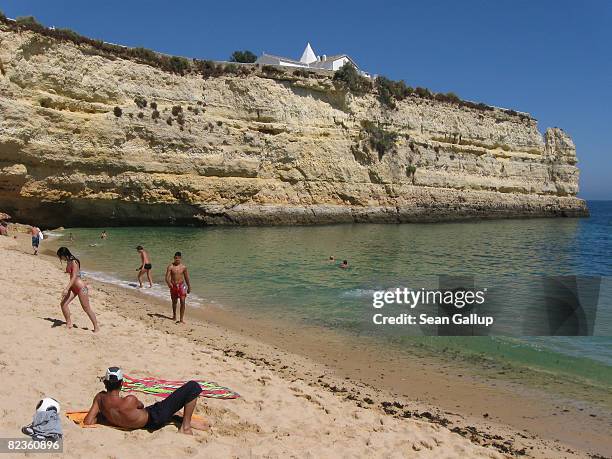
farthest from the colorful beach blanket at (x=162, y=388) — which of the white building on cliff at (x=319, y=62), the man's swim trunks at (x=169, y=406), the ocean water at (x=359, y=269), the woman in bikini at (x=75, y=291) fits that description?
the white building on cliff at (x=319, y=62)

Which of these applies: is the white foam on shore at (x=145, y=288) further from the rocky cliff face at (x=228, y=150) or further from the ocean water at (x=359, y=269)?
the rocky cliff face at (x=228, y=150)

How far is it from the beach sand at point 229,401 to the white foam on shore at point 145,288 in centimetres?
343

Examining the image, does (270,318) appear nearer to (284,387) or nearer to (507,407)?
(284,387)

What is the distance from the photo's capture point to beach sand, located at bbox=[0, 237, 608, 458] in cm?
439

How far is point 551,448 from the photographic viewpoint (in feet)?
17.8

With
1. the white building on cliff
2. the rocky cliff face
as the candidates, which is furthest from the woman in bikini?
the white building on cliff

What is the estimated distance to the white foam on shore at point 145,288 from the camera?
12.3m

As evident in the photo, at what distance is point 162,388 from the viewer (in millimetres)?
5570

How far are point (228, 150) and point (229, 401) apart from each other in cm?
2736

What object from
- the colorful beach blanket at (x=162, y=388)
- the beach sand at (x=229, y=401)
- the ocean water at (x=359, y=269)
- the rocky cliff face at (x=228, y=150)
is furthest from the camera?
the rocky cliff face at (x=228, y=150)

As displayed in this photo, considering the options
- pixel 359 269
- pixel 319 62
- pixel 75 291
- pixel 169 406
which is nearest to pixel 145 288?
pixel 75 291

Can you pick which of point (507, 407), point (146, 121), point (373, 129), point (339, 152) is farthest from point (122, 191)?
point (507, 407)

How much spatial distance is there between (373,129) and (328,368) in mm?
33440

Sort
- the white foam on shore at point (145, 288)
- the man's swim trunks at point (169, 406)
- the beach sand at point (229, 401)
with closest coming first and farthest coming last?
the beach sand at point (229, 401) → the man's swim trunks at point (169, 406) → the white foam on shore at point (145, 288)
